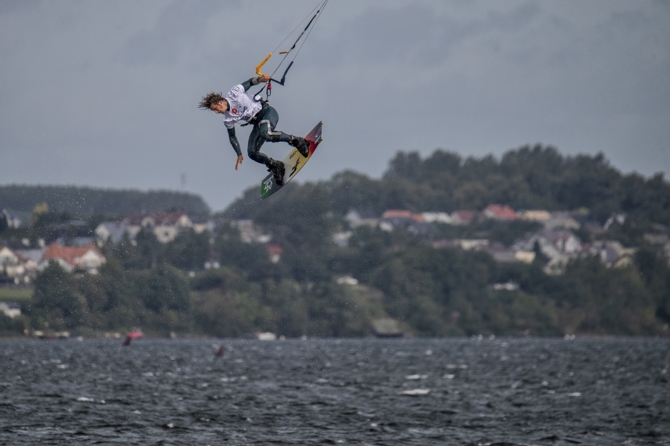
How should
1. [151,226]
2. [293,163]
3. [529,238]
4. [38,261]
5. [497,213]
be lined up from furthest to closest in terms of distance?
[497,213], [529,238], [151,226], [38,261], [293,163]

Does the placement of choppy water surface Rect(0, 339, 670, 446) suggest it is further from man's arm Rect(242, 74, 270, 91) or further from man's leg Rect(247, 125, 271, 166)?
man's arm Rect(242, 74, 270, 91)

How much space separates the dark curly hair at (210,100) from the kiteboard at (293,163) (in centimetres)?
260

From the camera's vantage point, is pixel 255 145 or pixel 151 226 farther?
pixel 151 226

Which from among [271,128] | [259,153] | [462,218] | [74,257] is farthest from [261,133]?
[462,218]

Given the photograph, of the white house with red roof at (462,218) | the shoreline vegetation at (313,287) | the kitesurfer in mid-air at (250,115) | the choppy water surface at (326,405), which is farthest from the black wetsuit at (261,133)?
the white house with red roof at (462,218)

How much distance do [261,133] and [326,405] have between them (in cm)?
1232

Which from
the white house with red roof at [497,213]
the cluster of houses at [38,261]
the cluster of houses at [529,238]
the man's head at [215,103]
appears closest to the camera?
the man's head at [215,103]

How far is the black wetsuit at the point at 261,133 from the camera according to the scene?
18.2 meters

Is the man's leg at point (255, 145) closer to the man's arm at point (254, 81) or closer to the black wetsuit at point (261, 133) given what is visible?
the black wetsuit at point (261, 133)

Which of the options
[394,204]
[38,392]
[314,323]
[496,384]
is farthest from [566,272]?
[38,392]

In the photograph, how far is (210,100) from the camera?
58.2ft

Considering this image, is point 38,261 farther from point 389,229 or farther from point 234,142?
point 234,142

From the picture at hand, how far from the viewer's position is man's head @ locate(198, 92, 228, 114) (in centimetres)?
1770

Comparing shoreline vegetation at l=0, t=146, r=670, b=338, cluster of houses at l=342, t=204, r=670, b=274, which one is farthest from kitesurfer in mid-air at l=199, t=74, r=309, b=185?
cluster of houses at l=342, t=204, r=670, b=274
